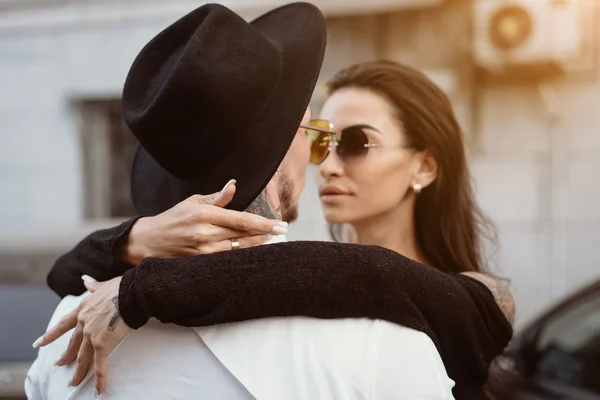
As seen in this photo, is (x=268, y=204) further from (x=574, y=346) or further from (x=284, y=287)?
(x=574, y=346)

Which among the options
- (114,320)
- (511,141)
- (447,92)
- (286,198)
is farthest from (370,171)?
(511,141)

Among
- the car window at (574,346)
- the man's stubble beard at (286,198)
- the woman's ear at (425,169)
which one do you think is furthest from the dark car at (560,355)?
the man's stubble beard at (286,198)

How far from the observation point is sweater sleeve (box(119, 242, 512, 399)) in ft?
4.61

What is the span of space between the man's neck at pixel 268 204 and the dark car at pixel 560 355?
57.9 inches

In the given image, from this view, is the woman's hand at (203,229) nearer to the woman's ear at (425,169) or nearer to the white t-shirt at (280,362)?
the white t-shirt at (280,362)

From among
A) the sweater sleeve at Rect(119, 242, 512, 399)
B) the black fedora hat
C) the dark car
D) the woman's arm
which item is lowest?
the dark car

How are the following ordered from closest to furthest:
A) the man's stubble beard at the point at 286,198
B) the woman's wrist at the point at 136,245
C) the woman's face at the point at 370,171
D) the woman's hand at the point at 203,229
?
the woman's hand at the point at 203,229, the woman's wrist at the point at 136,245, the man's stubble beard at the point at 286,198, the woman's face at the point at 370,171

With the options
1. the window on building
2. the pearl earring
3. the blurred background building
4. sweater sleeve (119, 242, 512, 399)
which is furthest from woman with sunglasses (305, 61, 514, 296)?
the window on building

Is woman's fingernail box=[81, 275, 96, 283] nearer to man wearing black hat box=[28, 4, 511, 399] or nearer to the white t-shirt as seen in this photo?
man wearing black hat box=[28, 4, 511, 399]

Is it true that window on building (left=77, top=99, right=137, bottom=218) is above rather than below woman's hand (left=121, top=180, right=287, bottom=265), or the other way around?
below

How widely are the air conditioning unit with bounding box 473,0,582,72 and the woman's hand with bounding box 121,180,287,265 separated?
584cm

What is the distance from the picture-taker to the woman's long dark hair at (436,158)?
2623 millimetres

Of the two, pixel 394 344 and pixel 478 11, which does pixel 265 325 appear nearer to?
pixel 394 344

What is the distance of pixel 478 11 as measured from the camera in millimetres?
7344
